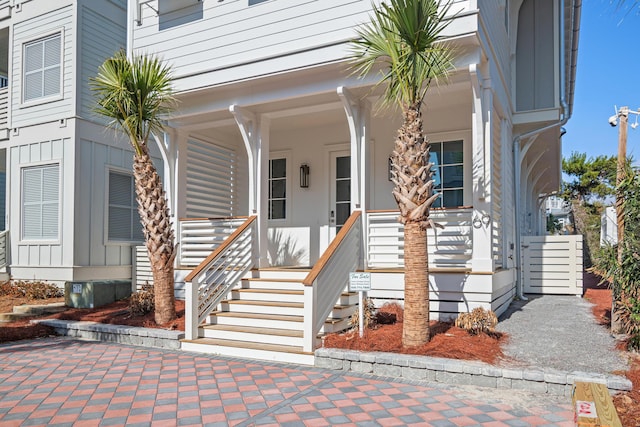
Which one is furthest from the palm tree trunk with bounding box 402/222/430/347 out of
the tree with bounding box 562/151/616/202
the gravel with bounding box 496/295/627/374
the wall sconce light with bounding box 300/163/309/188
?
the tree with bounding box 562/151/616/202

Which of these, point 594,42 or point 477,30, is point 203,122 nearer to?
point 477,30

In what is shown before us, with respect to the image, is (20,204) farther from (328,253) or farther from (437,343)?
(437,343)

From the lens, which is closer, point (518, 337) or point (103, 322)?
point (518, 337)

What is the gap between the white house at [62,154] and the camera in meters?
10.7

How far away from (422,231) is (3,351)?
5398mm

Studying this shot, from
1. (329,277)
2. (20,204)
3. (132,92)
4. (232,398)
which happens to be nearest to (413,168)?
(329,277)

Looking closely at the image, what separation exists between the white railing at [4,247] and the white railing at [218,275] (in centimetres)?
707

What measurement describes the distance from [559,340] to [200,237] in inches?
227

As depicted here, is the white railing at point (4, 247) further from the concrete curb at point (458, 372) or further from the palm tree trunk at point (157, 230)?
the concrete curb at point (458, 372)

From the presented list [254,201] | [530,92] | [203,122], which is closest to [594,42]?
[254,201]

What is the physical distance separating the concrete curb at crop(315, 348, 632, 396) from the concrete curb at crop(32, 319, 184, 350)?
7.06ft

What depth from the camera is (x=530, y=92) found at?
975 centimetres

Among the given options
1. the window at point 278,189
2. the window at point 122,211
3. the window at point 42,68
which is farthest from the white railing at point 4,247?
the window at point 278,189

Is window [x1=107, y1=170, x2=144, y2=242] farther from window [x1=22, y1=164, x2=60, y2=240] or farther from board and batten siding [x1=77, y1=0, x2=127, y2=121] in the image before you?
board and batten siding [x1=77, y1=0, x2=127, y2=121]
